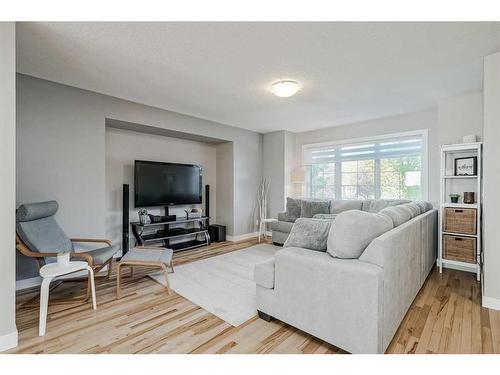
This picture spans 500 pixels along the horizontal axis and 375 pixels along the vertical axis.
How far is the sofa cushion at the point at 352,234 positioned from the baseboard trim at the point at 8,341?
7.65 feet

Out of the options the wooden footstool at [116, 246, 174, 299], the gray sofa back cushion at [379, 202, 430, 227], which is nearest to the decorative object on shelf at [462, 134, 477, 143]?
the gray sofa back cushion at [379, 202, 430, 227]

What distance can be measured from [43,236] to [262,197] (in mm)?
4077

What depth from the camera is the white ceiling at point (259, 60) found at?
204 cm

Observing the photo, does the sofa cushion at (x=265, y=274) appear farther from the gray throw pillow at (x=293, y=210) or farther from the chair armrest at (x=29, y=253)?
the gray throw pillow at (x=293, y=210)

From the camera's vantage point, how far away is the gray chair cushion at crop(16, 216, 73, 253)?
2.49m

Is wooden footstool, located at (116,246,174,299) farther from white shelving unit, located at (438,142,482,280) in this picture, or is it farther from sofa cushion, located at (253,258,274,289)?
white shelving unit, located at (438,142,482,280)

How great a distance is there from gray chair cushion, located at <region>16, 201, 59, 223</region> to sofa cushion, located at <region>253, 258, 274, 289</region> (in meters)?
2.31

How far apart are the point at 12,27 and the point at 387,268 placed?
3089 mm

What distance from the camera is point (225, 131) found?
5.15 m

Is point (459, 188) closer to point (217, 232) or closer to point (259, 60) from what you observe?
point (259, 60)

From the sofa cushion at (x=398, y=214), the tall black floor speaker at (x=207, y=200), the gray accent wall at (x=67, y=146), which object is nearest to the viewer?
the sofa cushion at (x=398, y=214)

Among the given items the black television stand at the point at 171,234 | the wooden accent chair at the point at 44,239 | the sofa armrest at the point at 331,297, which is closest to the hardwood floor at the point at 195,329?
the sofa armrest at the point at 331,297

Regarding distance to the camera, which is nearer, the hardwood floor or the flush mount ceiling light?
the hardwood floor

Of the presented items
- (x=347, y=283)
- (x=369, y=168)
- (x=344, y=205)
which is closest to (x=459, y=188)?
(x=369, y=168)
